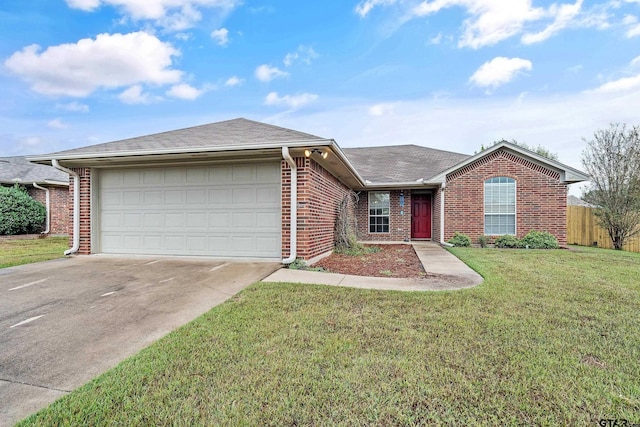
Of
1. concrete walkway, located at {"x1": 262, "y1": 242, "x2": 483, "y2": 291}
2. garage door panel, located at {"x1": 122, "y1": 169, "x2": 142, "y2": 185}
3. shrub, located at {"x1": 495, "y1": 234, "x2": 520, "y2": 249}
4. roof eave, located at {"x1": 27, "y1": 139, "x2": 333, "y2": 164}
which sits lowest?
concrete walkway, located at {"x1": 262, "y1": 242, "x2": 483, "y2": 291}

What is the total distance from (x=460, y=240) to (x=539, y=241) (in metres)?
2.60

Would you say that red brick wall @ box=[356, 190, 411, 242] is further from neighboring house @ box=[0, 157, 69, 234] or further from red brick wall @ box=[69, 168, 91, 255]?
neighboring house @ box=[0, 157, 69, 234]

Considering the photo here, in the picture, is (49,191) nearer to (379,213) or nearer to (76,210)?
(76,210)

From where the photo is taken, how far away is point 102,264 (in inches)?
267

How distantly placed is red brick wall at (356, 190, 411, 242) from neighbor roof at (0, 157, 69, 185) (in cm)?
1485

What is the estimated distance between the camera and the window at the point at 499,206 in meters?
11.7

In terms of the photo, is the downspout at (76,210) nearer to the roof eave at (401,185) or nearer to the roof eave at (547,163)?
the roof eave at (401,185)

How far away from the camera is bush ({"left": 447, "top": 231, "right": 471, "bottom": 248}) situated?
11711 millimetres

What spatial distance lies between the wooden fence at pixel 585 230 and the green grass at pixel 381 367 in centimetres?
1253

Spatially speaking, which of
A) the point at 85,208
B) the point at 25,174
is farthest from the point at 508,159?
the point at 25,174

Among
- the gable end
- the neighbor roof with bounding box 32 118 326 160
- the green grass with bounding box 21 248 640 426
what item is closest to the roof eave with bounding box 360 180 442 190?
the gable end

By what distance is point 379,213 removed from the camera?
14.0 meters

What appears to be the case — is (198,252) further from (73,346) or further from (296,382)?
(296,382)

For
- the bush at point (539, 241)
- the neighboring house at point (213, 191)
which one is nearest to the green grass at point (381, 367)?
the neighboring house at point (213, 191)
